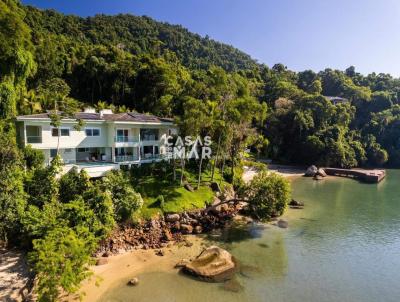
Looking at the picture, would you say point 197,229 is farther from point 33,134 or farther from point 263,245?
point 33,134

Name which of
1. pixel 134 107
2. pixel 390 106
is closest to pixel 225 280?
pixel 134 107

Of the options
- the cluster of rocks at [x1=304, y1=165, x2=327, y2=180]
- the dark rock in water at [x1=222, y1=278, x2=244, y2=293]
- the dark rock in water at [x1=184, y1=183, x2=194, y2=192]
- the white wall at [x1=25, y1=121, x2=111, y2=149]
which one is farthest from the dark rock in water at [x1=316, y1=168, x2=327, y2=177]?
the dark rock in water at [x1=222, y1=278, x2=244, y2=293]

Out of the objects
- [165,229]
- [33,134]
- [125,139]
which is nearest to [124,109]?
[125,139]

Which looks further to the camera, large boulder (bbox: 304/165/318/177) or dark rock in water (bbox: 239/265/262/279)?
large boulder (bbox: 304/165/318/177)

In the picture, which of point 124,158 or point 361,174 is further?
point 361,174

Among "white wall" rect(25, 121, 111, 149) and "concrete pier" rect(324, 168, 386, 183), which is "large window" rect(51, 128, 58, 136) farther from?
"concrete pier" rect(324, 168, 386, 183)

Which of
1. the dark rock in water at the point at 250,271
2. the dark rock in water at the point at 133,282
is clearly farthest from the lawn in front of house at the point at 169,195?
the dark rock in water at the point at 250,271
